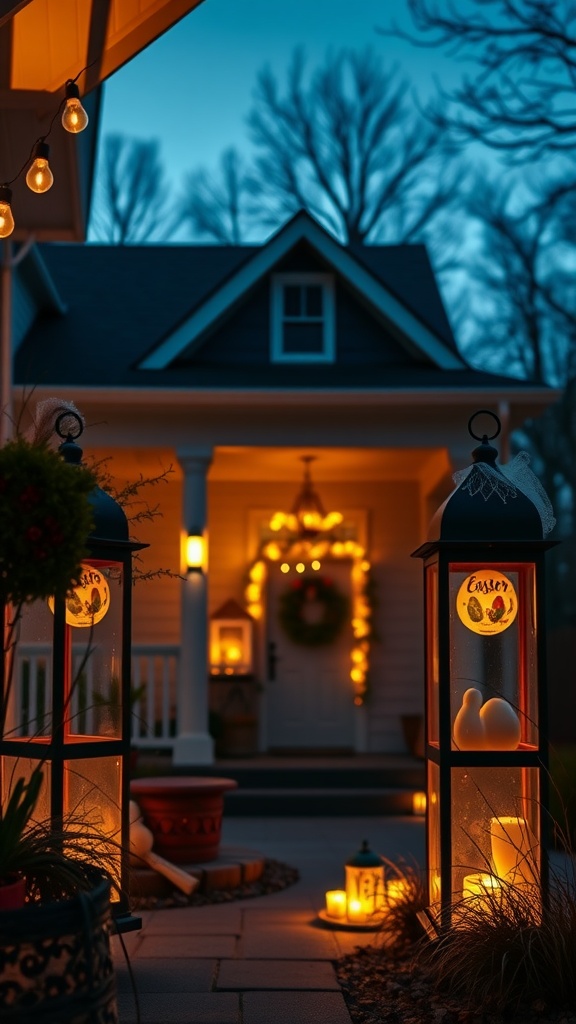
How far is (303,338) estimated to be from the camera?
39.6 ft

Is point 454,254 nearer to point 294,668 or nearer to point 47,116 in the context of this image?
point 294,668

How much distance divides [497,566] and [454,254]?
19.5m

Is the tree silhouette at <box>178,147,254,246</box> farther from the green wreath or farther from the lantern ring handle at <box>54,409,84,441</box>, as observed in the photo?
the lantern ring handle at <box>54,409,84,441</box>

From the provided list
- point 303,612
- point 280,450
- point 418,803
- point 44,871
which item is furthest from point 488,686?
point 303,612

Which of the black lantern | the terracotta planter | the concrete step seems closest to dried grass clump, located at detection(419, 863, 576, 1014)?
the black lantern

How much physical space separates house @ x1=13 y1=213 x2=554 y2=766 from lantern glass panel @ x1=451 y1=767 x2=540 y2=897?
585 cm

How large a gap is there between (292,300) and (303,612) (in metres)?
3.30

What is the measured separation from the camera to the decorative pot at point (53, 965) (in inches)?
117

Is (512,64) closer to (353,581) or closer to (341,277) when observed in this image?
(341,277)

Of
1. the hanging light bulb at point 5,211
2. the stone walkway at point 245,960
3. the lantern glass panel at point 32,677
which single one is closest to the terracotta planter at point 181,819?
the stone walkway at point 245,960

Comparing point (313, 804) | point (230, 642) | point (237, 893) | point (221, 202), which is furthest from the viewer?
point (221, 202)

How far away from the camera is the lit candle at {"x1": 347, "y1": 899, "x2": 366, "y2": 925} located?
5.98 meters

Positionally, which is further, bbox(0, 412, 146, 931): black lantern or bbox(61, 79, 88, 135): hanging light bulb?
bbox(61, 79, 88, 135): hanging light bulb

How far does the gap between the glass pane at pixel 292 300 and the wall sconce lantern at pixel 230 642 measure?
3.10 meters
